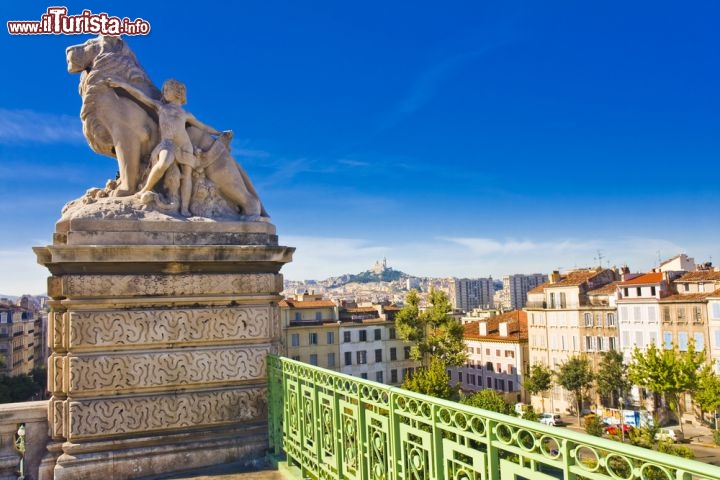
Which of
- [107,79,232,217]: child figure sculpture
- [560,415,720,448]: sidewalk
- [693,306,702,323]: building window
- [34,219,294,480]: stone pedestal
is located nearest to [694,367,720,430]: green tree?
[560,415,720,448]: sidewalk

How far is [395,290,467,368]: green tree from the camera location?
39500 mm

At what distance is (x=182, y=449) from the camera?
14.2ft

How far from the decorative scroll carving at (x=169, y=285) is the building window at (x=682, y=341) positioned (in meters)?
36.8

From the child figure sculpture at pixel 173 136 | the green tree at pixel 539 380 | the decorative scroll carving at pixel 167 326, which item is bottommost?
the green tree at pixel 539 380

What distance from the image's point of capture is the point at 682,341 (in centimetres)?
3484

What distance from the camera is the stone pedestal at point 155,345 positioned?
13.8 ft

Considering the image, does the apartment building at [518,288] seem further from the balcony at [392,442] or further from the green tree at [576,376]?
the balcony at [392,442]

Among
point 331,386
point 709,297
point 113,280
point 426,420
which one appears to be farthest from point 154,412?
point 709,297

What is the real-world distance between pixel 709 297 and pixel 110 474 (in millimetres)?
36360

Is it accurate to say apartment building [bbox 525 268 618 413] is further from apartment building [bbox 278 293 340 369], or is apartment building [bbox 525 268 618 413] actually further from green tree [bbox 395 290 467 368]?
apartment building [bbox 278 293 340 369]

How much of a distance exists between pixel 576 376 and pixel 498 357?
947cm

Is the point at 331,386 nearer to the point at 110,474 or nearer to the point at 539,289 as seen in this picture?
the point at 110,474

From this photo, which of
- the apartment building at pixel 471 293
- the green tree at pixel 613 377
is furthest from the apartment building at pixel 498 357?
the apartment building at pixel 471 293

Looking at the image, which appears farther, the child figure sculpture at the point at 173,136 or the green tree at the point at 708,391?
the green tree at the point at 708,391
